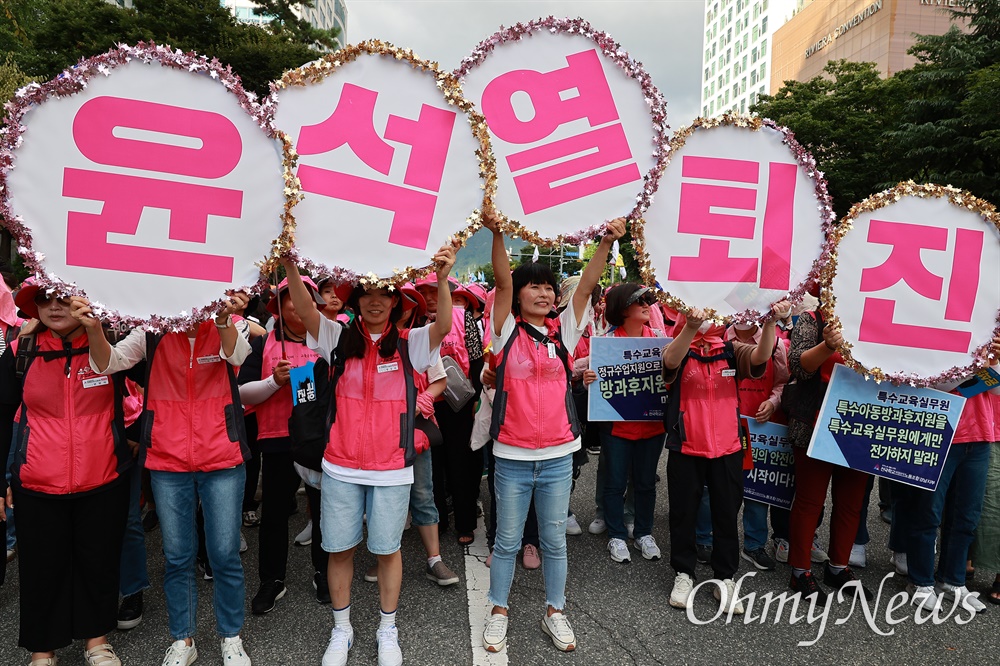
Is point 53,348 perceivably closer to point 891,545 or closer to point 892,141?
point 891,545

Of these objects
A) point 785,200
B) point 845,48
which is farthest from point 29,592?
point 845,48

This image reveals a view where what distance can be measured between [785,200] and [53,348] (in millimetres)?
3704

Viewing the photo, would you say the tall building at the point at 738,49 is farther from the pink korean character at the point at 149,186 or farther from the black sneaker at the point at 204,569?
the pink korean character at the point at 149,186

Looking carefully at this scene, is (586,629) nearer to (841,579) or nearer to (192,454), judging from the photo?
(841,579)

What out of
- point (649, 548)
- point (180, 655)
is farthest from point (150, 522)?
point (649, 548)

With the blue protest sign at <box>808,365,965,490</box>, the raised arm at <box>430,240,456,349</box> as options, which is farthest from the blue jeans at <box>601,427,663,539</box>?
the raised arm at <box>430,240,456,349</box>

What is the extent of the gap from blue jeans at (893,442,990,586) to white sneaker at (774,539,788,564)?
2.38 ft

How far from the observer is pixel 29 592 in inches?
111

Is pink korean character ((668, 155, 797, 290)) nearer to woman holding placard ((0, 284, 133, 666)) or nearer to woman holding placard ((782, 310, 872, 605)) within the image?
woman holding placard ((782, 310, 872, 605))

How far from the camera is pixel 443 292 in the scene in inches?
112

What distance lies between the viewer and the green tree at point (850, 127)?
65.3 feet

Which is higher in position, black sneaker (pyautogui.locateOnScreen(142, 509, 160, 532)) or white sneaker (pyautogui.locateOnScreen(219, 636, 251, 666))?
white sneaker (pyautogui.locateOnScreen(219, 636, 251, 666))

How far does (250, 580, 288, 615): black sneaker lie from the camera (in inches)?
134

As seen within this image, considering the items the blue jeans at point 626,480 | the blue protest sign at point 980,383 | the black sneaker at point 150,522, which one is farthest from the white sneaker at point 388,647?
the blue protest sign at point 980,383
